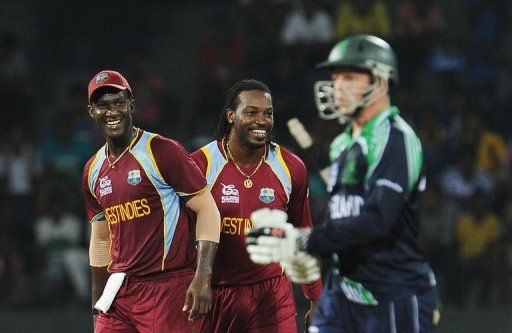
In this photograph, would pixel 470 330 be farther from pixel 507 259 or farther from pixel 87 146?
pixel 87 146

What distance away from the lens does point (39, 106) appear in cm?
1312

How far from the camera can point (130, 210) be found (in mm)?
5645

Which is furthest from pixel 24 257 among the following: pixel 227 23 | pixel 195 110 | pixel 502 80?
pixel 502 80

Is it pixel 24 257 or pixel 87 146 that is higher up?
pixel 87 146

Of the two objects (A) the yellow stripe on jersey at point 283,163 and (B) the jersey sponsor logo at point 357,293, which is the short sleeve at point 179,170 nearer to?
(A) the yellow stripe on jersey at point 283,163

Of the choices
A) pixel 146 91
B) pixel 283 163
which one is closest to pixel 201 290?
pixel 283 163

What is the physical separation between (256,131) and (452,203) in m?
5.46

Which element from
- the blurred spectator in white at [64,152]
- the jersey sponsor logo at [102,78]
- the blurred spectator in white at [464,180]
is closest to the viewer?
the jersey sponsor logo at [102,78]

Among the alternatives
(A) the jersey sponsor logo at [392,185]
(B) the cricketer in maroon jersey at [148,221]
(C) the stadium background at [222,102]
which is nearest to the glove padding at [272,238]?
(A) the jersey sponsor logo at [392,185]

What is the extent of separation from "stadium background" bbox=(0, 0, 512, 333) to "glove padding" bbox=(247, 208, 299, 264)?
200 inches

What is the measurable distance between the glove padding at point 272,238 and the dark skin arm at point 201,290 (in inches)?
35.7

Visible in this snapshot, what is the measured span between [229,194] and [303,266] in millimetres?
1568

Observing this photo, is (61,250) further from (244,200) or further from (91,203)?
(244,200)

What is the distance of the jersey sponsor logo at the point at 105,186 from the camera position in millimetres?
5727
